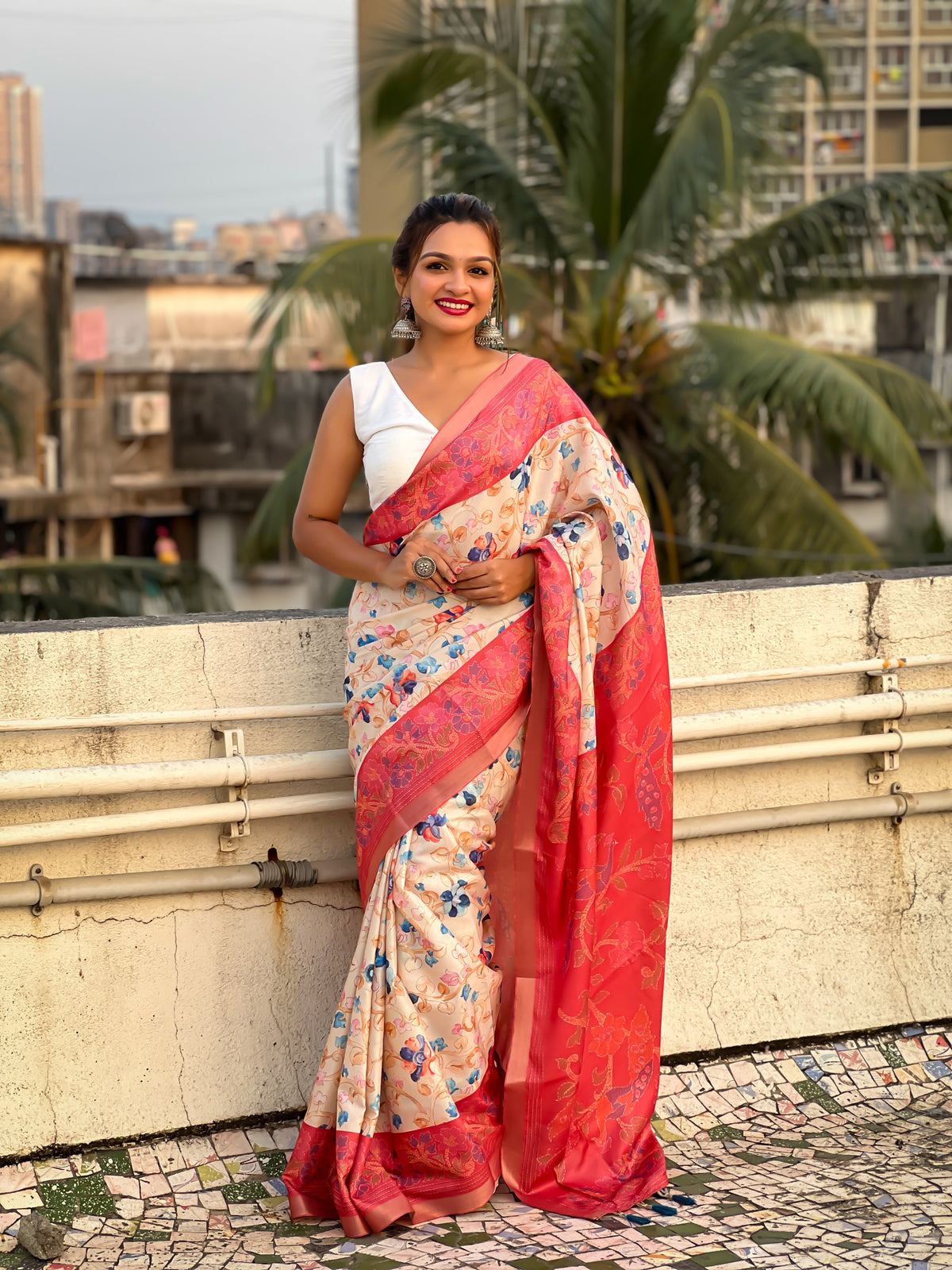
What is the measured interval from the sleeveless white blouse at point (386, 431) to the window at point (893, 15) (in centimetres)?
2827

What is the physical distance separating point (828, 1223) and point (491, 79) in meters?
9.54

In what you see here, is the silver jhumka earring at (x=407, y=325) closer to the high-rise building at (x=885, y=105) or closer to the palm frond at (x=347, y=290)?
the palm frond at (x=347, y=290)

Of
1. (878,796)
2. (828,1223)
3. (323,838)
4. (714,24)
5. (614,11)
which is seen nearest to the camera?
(828,1223)

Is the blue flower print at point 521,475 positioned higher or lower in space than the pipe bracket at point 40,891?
higher

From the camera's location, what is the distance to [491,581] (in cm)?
285

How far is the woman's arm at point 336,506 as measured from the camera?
289 centimetres

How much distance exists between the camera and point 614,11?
1020 centimetres

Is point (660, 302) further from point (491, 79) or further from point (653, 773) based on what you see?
point (653, 773)

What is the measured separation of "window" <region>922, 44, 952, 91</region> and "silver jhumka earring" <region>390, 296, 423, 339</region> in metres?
28.2

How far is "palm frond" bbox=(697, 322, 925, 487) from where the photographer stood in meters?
10.3

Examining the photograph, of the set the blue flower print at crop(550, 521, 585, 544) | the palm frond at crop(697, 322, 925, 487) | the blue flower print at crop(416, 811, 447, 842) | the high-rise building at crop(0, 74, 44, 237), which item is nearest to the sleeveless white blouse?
the blue flower print at crop(550, 521, 585, 544)

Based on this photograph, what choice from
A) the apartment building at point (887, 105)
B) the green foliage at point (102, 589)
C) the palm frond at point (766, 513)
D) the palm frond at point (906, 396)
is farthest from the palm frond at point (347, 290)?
the apartment building at point (887, 105)

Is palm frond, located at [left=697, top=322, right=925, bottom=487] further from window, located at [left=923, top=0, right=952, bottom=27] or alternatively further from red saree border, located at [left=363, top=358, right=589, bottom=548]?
window, located at [left=923, top=0, right=952, bottom=27]

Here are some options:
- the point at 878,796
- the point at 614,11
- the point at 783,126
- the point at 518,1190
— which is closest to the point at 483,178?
the point at 614,11
